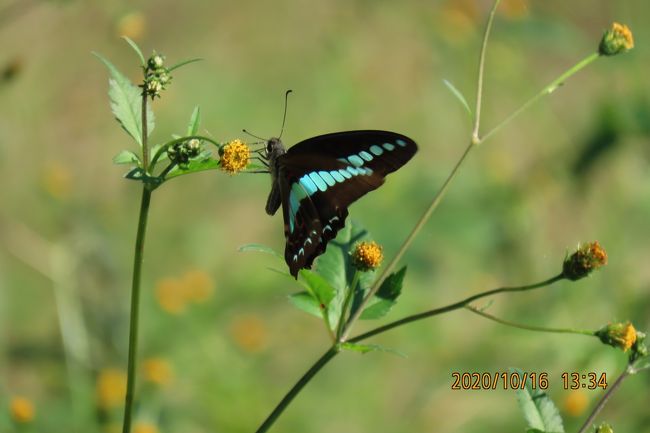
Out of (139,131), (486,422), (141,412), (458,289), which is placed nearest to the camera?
(139,131)

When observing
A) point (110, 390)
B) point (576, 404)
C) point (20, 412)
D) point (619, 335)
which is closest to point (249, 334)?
point (110, 390)

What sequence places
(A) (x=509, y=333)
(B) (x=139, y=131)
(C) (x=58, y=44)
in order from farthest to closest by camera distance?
(C) (x=58, y=44) < (A) (x=509, y=333) < (B) (x=139, y=131)

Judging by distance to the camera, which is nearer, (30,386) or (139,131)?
(139,131)

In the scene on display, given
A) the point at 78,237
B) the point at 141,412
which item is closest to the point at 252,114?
the point at 78,237

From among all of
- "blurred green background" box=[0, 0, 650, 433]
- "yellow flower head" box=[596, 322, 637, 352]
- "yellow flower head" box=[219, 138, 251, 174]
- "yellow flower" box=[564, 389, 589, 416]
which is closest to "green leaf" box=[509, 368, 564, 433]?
"yellow flower head" box=[596, 322, 637, 352]

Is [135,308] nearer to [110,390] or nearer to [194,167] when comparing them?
[194,167]

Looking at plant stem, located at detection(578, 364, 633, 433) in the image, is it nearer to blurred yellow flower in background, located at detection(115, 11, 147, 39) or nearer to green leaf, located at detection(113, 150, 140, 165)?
green leaf, located at detection(113, 150, 140, 165)

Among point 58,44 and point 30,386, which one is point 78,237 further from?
point 58,44
